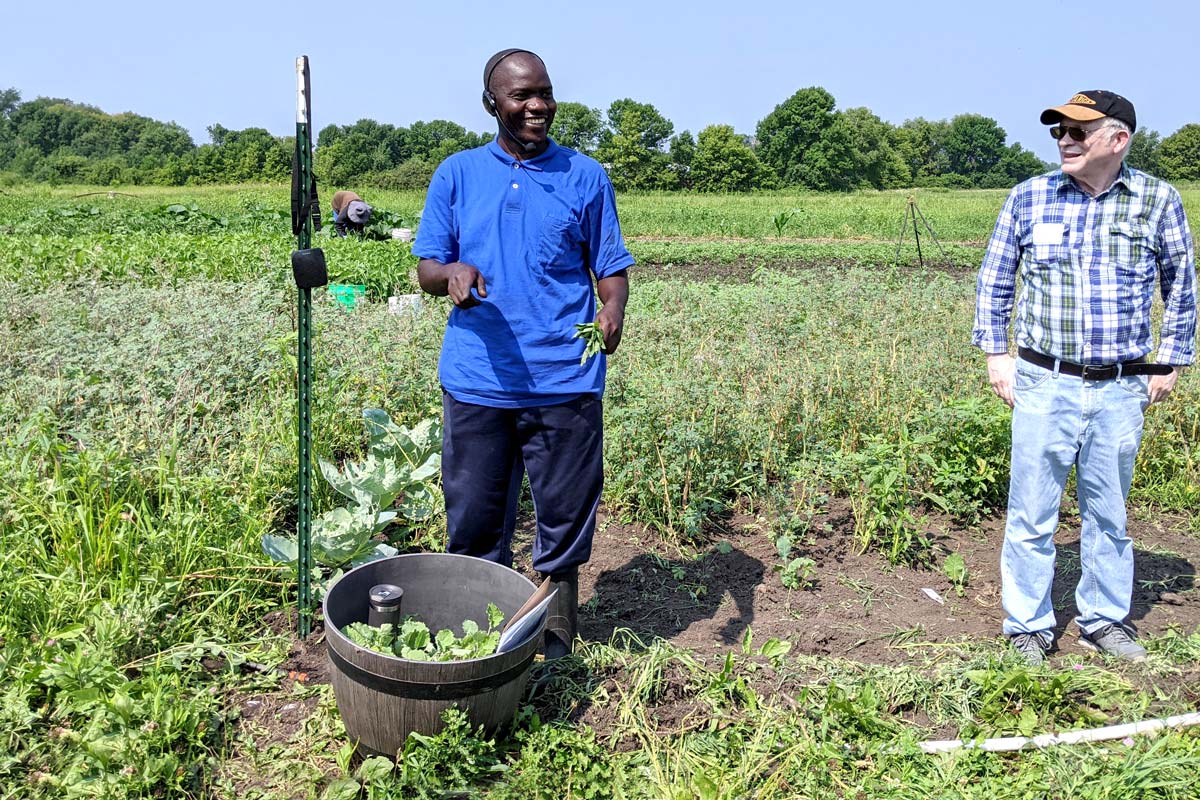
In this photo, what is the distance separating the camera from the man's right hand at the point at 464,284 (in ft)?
9.12

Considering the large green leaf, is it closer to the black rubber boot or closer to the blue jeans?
the black rubber boot

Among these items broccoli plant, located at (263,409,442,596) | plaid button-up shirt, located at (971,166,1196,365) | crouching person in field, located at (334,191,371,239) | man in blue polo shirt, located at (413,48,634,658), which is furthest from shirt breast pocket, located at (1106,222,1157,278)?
crouching person in field, located at (334,191,371,239)

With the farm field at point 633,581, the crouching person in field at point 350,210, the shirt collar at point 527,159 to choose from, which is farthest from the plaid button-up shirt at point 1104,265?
the crouching person in field at point 350,210

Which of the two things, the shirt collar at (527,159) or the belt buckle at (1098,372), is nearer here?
the shirt collar at (527,159)

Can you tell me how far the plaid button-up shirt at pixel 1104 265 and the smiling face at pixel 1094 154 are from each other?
44mm

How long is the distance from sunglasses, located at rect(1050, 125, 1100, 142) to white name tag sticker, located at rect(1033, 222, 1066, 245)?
0.96ft

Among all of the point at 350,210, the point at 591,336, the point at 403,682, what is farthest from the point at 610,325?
the point at 350,210

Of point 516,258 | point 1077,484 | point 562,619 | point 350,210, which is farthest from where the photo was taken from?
point 350,210

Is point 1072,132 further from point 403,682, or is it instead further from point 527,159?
point 403,682

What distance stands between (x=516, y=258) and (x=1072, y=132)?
6.14ft

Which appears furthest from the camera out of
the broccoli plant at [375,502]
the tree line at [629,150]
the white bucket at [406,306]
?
the tree line at [629,150]

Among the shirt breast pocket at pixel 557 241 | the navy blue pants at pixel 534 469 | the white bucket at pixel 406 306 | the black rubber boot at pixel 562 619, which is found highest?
the shirt breast pocket at pixel 557 241

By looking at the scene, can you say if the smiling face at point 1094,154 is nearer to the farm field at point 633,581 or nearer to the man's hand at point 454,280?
the farm field at point 633,581

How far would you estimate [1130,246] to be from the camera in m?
3.18
